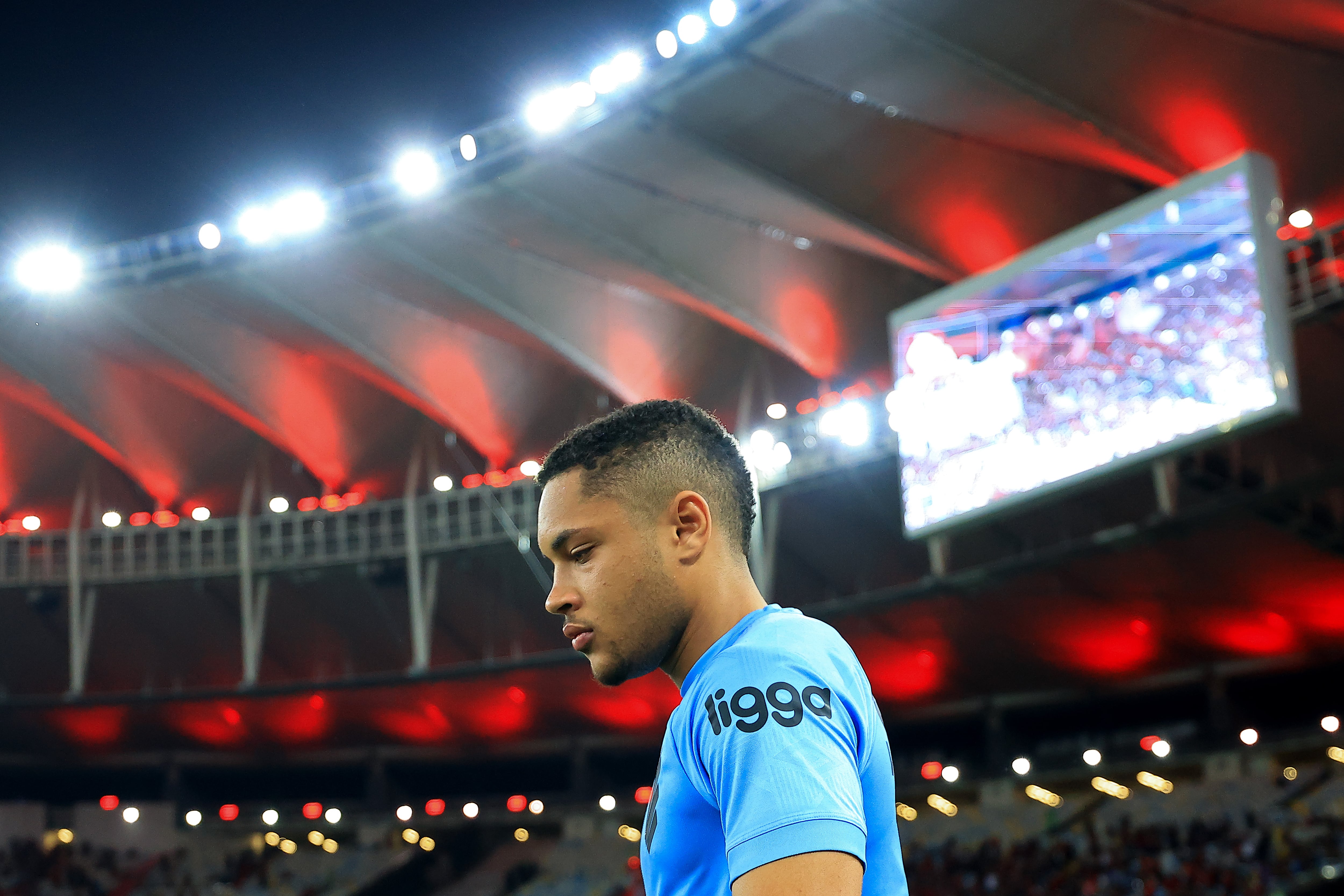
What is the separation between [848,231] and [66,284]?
1725 centimetres

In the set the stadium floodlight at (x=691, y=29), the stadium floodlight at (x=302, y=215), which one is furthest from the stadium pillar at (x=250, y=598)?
the stadium floodlight at (x=691, y=29)

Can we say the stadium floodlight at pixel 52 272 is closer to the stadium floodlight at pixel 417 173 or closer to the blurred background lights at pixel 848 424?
the stadium floodlight at pixel 417 173

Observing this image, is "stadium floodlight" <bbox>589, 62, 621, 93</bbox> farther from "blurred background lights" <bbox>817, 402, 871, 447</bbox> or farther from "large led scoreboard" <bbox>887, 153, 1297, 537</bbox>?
"blurred background lights" <bbox>817, 402, 871, 447</bbox>

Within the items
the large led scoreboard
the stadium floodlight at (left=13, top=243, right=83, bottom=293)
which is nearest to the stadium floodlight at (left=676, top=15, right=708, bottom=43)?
the large led scoreboard

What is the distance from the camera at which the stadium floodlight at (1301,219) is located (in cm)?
2428

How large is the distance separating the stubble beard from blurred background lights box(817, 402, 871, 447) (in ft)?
85.5

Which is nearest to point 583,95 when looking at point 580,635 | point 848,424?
point 848,424

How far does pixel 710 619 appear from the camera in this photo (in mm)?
2516

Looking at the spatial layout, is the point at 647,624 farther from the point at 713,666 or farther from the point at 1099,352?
the point at 1099,352

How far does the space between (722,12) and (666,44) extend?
4.82ft

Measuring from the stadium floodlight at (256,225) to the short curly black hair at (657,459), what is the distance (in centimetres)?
2879

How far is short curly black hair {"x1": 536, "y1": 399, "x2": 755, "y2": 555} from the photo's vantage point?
2.49 m

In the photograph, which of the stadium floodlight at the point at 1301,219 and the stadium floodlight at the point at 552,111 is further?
the stadium floodlight at the point at 552,111

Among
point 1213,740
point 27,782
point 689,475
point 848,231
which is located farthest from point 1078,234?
point 27,782
